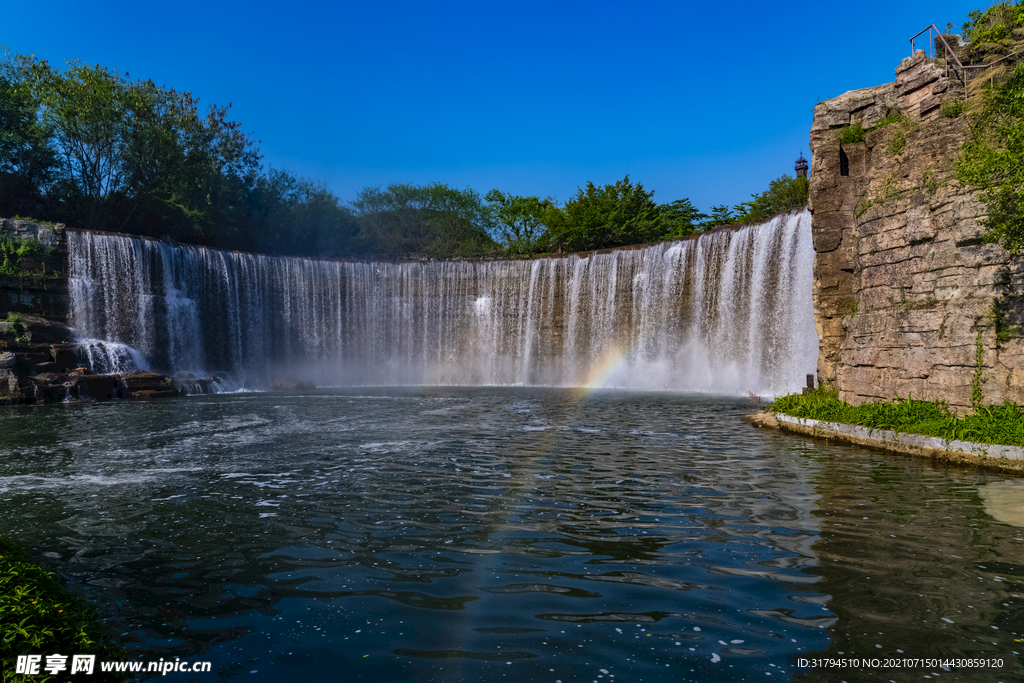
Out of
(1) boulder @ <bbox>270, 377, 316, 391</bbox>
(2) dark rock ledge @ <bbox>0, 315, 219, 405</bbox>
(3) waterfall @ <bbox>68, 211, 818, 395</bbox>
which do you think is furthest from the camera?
(1) boulder @ <bbox>270, 377, 316, 391</bbox>

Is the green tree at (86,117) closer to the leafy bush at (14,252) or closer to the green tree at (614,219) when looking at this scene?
the leafy bush at (14,252)

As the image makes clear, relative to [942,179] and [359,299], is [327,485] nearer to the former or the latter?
[942,179]

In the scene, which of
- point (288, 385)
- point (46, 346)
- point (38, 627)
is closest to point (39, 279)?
point (46, 346)

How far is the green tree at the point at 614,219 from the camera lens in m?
49.3

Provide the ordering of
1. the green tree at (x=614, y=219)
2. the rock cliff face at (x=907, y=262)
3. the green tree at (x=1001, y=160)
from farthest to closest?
1. the green tree at (x=614, y=219)
2. the rock cliff face at (x=907, y=262)
3. the green tree at (x=1001, y=160)

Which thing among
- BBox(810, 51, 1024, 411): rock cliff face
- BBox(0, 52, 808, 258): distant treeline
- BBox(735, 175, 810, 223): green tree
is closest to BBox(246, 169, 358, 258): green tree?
BBox(0, 52, 808, 258): distant treeline

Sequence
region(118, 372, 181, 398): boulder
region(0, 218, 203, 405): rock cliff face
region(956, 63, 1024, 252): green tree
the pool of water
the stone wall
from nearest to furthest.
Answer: the pool of water, region(956, 63, 1024, 252): green tree, region(0, 218, 203, 405): rock cliff face, region(118, 372, 181, 398): boulder, the stone wall

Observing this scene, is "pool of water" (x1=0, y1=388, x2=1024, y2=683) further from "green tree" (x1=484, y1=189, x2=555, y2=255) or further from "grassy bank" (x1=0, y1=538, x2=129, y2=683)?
"green tree" (x1=484, y1=189, x2=555, y2=255)

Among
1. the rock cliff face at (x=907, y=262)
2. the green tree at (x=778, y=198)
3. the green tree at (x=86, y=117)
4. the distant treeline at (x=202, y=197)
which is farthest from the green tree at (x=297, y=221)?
the rock cliff face at (x=907, y=262)

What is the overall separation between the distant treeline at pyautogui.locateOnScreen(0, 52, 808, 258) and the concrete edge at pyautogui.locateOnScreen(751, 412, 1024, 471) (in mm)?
26831

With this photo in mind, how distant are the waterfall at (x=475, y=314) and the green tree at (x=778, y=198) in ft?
44.5

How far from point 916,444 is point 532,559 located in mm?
8337

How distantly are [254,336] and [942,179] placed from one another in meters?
35.0

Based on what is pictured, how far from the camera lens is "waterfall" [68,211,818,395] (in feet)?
89.6
